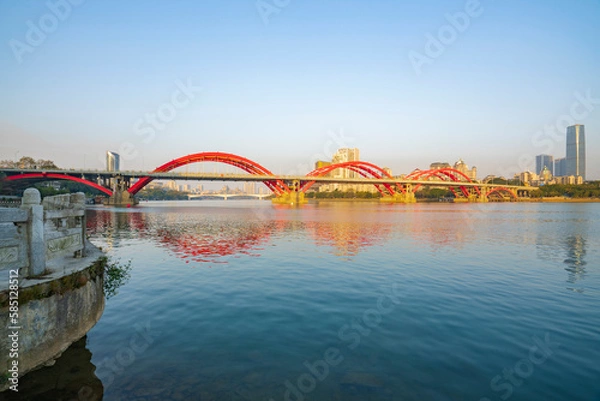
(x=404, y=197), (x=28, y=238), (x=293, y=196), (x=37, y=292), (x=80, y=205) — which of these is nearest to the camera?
(x=37, y=292)

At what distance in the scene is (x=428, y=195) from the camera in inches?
6845

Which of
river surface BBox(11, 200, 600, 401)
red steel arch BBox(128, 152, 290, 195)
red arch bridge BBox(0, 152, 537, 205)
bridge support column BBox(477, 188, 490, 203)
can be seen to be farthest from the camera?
bridge support column BBox(477, 188, 490, 203)

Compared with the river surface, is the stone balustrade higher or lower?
higher

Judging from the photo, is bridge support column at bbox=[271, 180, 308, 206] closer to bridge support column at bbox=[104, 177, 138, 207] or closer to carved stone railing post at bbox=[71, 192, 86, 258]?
bridge support column at bbox=[104, 177, 138, 207]

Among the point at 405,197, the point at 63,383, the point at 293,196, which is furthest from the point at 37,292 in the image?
the point at 405,197

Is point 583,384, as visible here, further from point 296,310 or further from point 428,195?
point 428,195

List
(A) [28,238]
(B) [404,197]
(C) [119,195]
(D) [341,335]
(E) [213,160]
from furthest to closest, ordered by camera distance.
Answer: (B) [404,197] → (E) [213,160] → (C) [119,195] → (D) [341,335] → (A) [28,238]

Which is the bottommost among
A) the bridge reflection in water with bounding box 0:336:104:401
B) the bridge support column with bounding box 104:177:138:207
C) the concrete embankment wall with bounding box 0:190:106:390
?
the bridge reflection in water with bounding box 0:336:104:401

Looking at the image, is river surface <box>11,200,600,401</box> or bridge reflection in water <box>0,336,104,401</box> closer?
bridge reflection in water <box>0,336,104,401</box>

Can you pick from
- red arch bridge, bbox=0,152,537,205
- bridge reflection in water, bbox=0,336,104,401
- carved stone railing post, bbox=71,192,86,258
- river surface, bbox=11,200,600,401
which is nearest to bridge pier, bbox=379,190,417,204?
red arch bridge, bbox=0,152,537,205

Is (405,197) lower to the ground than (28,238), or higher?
higher

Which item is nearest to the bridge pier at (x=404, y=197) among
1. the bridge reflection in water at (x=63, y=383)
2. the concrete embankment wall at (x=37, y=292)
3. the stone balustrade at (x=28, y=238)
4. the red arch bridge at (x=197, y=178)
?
the red arch bridge at (x=197, y=178)

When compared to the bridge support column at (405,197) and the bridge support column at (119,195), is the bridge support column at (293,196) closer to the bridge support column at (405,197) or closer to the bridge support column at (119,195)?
the bridge support column at (405,197)

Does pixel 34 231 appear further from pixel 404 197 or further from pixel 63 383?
pixel 404 197
